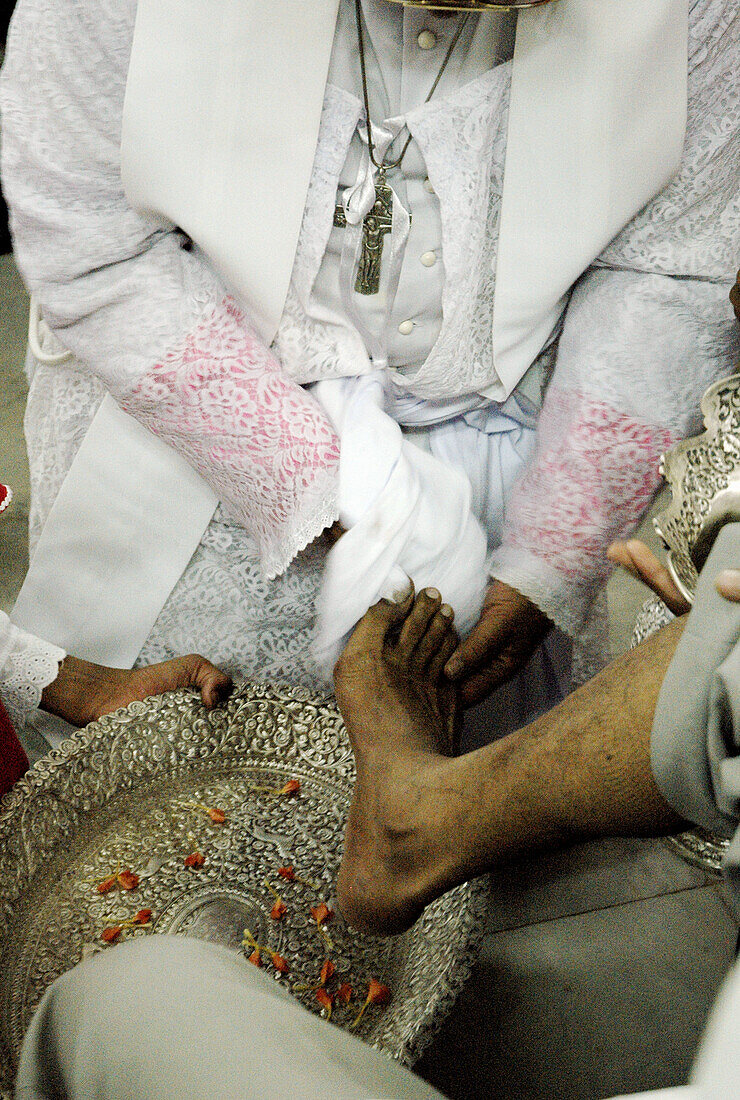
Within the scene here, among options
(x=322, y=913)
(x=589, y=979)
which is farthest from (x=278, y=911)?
(x=589, y=979)

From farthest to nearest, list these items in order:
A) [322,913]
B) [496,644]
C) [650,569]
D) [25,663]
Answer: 1. [25,663]
2. [496,644]
3. [322,913]
4. [650,569]

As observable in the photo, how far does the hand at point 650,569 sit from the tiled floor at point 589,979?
24.2 inches

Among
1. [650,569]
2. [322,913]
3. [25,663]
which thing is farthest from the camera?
[25,663]

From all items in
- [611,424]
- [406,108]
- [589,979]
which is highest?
[406,108]

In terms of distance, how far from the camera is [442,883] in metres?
0.99

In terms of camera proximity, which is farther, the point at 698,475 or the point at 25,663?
the point at 25,663

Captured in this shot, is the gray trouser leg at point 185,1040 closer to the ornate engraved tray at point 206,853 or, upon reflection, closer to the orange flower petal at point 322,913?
the ornate engraved tray at point 206,853

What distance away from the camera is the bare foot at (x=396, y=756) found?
3.28ft

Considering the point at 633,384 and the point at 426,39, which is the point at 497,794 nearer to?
the point at 633,384

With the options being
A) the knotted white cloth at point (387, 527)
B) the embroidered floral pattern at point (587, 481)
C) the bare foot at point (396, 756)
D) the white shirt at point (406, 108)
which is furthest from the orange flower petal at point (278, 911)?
the white shirt at point (406, 108)

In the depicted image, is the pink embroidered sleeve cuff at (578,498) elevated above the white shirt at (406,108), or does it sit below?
below

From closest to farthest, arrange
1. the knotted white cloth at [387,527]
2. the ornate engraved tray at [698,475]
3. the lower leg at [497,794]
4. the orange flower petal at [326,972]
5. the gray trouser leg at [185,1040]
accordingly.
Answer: the gray trouser leg at [185,1040]
the lower leg at [497,794]
the ornate engraved tray at [698,475]
the orange flower petal at [326,972]
the knotted white cloth at [387,527]

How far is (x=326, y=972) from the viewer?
1107 mm

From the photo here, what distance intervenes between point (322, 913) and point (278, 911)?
0.16 ft
